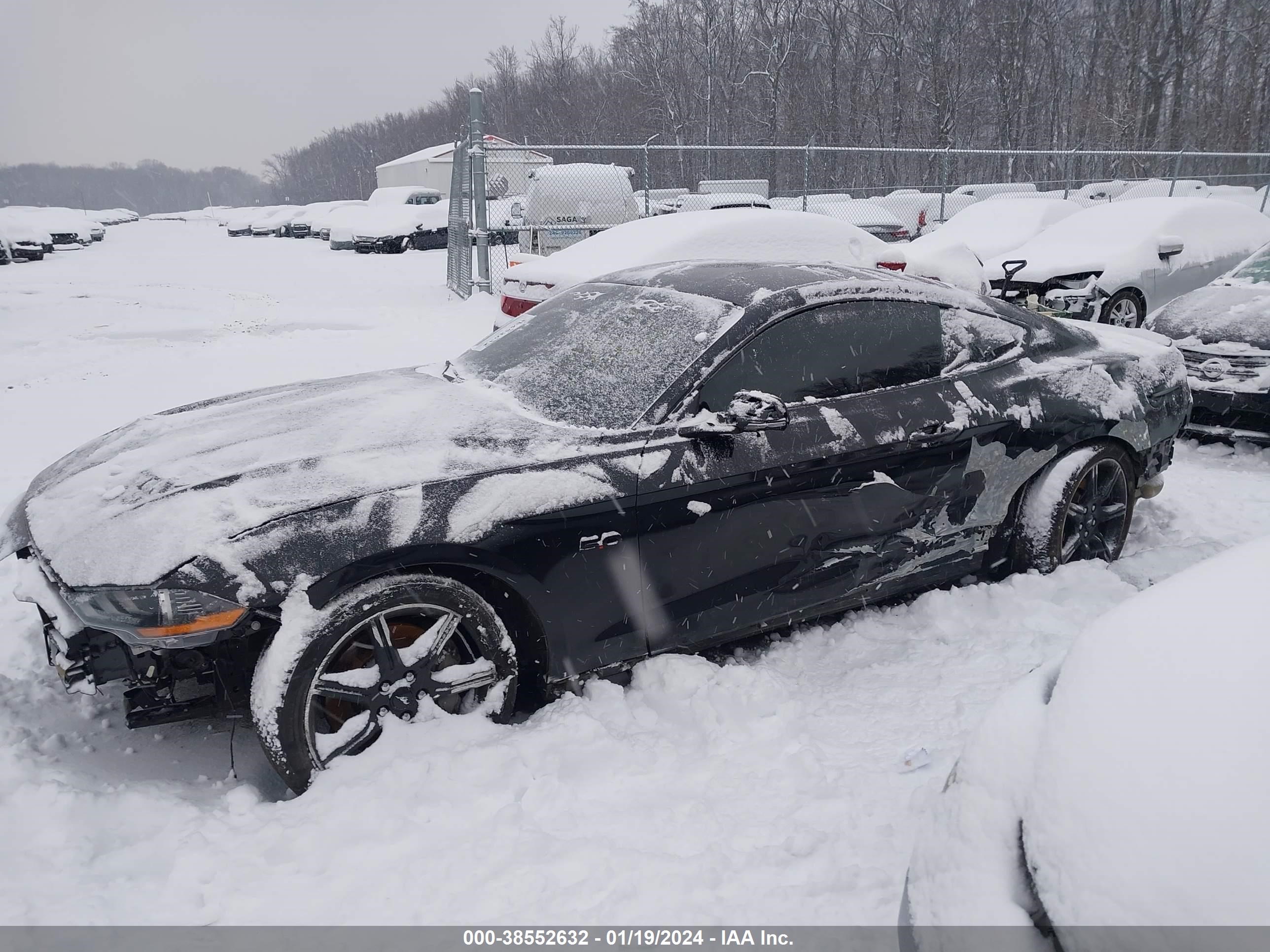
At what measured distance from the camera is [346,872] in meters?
2.25

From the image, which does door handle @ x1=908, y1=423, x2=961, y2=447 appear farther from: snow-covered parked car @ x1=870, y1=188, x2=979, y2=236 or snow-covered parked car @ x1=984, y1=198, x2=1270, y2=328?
snow-covered parked car @ x1=870, y1=188, x2=979, y2=236

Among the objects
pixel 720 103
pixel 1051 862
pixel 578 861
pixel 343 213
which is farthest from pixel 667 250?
pixel 720 103

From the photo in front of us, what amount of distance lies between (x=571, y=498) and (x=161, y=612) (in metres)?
1.21

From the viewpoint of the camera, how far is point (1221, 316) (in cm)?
621

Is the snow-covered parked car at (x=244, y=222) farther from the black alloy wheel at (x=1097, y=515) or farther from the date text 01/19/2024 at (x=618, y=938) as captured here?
the date text 01/19/2024 at (x=618, y=938)

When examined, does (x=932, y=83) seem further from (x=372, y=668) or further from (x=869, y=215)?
(x=372, y=668)

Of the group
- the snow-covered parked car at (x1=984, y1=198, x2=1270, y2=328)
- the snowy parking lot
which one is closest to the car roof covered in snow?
the snowy parking lot

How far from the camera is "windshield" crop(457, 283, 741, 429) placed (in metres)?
3.09

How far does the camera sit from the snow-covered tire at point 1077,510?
382 cm

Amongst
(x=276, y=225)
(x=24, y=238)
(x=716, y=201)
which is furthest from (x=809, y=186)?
(x=276, y=225)

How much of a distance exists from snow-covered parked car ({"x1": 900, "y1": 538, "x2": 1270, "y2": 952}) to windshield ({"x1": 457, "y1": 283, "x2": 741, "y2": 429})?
5.44 ft

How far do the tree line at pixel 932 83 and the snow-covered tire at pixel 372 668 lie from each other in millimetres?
24622

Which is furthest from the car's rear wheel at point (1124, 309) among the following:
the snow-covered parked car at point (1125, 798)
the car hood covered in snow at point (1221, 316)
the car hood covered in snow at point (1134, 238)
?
the snow-covered parked car at point (1125, 798)

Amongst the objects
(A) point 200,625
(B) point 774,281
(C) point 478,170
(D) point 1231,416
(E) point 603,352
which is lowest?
(D) point 1231,416
